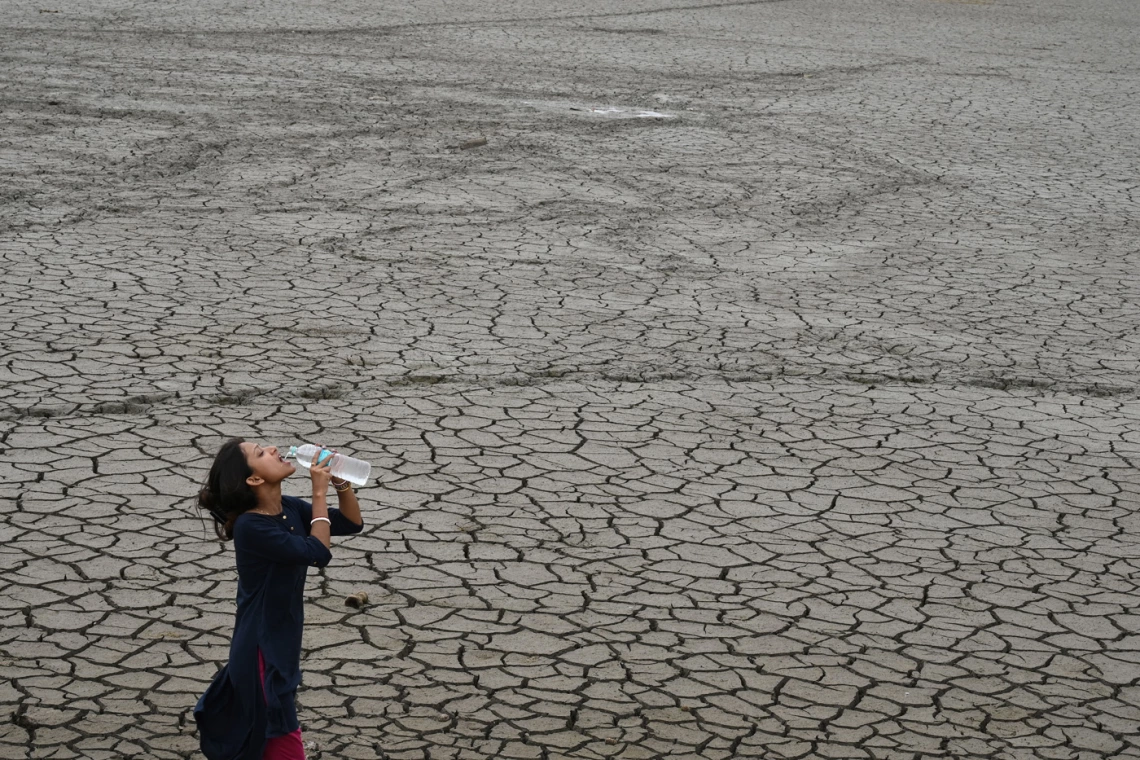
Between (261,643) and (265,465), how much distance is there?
43cm

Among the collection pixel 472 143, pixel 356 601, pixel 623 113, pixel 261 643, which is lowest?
pixel 356 601

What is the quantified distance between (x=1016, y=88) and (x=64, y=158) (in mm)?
12092

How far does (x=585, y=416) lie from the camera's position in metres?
6.86

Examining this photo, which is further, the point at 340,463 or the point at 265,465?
the point at 340,463

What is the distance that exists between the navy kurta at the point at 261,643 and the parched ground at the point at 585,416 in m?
0.63

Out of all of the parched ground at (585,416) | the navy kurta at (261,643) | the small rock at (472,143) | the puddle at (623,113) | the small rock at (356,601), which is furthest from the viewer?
the puddle at (623,113)

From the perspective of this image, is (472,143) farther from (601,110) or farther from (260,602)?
(260,602)

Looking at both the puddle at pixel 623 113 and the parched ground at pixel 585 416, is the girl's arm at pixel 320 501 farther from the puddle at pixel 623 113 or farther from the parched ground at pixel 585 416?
the puddle at pixel 623 113

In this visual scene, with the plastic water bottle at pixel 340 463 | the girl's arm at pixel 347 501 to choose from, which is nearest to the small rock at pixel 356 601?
the girl's arm at pixel 347 501

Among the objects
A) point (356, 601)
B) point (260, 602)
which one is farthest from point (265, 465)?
point (356, 601)

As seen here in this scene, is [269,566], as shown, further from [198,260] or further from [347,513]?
[198,260]

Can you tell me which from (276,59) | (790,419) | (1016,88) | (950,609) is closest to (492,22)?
(276,59)

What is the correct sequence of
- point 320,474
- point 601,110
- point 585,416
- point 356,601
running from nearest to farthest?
point 320,474 → point 356,601 → point 585,416 → point 601,110

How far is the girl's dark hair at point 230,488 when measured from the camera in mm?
3418
